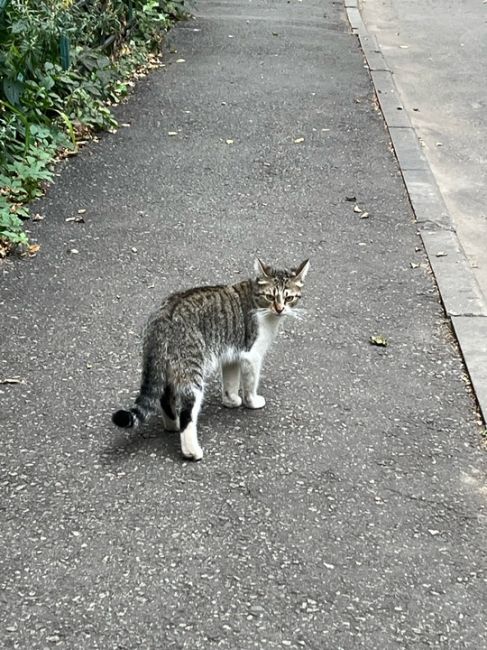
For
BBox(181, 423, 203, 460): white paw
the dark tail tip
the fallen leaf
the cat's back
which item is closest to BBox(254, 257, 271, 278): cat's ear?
the cat's back

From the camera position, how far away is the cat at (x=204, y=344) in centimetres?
402

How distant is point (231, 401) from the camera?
449 centimetres

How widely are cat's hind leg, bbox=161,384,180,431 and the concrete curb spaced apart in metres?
1.52

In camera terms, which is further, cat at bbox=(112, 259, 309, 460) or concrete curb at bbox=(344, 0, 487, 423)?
concrete curb at bbox=(344, 0, 487, 423)

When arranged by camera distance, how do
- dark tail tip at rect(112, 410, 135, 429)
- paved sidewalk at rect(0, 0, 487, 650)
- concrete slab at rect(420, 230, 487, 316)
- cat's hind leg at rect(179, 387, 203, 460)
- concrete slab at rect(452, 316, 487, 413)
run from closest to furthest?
1. paved sidewalk at rect(0, 0, 487, 650)
2. dark tail tip at rect(112, 410, 135, 429)
3. cat's hind leg at rect(179, 387, 203, 460)
4. concrete slab at rect(452, 316, 487, 413)
5. concrete slab at rect(420, 230, 487, 316)

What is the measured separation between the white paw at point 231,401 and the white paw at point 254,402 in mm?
42

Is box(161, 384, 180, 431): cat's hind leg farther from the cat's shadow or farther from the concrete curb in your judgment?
the concrete curb

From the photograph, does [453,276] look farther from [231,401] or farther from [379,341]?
[231,401]

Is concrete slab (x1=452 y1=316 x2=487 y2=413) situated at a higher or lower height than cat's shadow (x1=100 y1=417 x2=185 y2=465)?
lower

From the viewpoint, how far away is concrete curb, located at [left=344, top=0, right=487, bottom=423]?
5098 mm

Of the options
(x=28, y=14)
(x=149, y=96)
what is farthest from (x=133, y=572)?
(x=149, y=96)

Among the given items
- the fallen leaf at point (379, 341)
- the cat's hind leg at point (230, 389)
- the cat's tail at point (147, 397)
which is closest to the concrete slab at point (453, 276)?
the fallen leaf at point (379, 341)

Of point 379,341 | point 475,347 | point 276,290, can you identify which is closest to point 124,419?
point 276,290

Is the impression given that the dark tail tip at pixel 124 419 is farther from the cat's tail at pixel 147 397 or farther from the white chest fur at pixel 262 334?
the white chest fur at pixel 262 334
